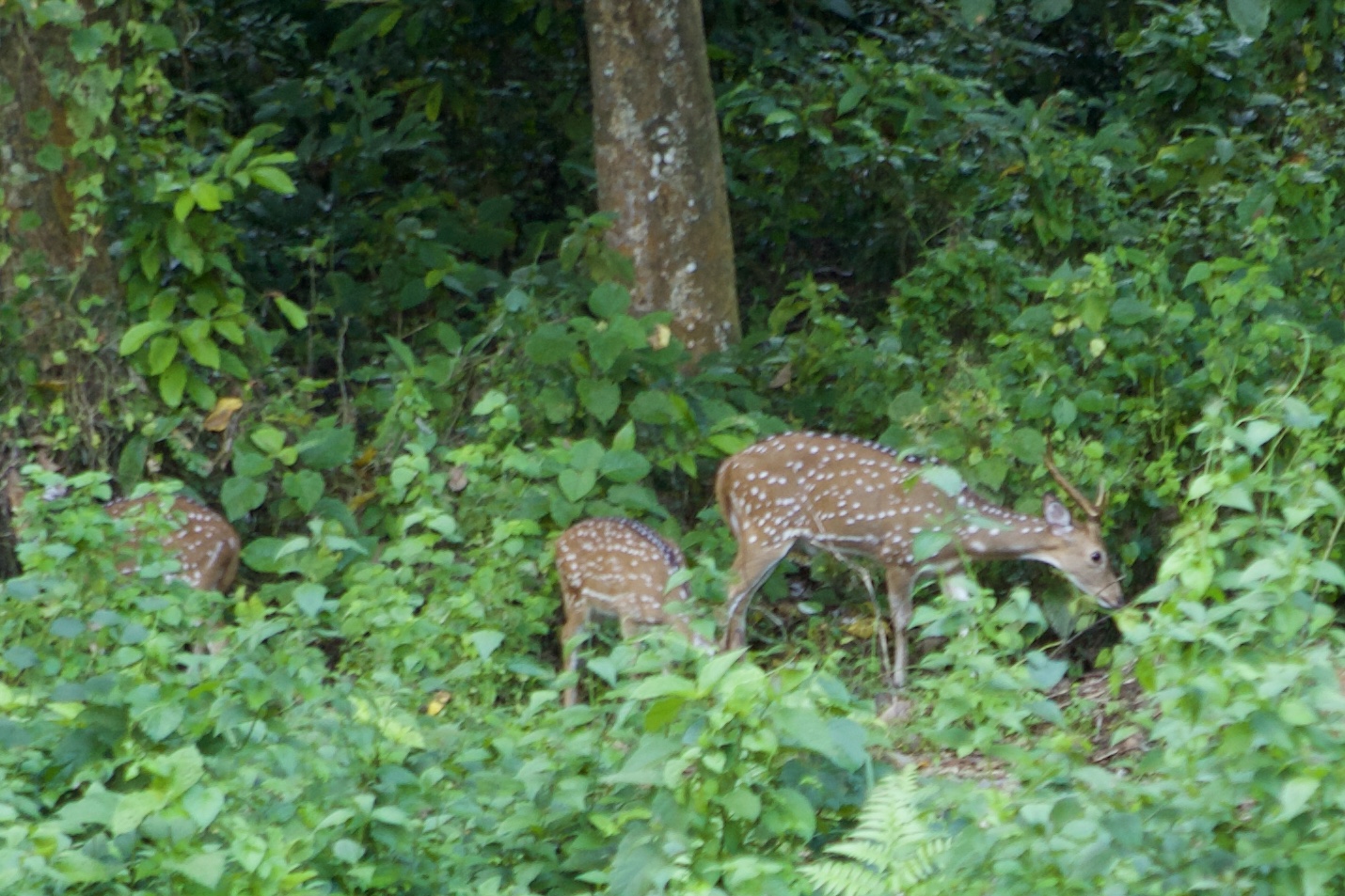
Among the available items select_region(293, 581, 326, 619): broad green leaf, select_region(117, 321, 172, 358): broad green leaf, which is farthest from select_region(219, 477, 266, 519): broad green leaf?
select_region(293, 581, 326, 619): broad green leaf

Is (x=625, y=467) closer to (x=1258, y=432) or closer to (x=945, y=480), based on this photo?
(x=945, y=480)

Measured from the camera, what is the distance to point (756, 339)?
30.2ft

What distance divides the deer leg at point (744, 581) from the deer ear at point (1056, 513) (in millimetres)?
1070

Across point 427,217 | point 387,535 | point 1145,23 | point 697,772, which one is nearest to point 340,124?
point 427,217

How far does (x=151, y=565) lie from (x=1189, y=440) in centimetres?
433

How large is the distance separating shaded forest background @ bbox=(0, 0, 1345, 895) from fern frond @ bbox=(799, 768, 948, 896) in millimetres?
15

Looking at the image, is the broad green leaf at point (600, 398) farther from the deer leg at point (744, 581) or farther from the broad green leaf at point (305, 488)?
the broad green leaf at point (305, 488)

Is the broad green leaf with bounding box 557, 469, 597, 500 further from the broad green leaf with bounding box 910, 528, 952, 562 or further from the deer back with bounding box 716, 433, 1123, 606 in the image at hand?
the broad green leaf with bounding box 910, 528, 952, 562

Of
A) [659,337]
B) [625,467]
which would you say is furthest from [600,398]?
[659,337]

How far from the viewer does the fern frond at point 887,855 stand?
3.97 metres

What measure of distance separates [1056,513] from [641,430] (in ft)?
6.50

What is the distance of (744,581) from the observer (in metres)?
7.43

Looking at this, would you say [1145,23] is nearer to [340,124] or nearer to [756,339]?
[756,339]

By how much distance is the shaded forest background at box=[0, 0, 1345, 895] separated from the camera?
4156 mm
